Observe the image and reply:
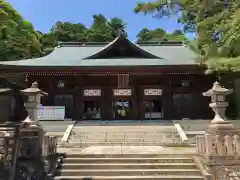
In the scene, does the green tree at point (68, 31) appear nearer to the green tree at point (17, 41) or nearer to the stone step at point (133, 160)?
the green tree at point (17, 41)

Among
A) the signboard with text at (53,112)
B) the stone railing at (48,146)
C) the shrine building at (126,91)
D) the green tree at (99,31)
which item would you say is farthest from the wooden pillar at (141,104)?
the green tree at (99,31)

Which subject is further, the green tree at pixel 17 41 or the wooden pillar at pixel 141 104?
the green tree at pixel 17 41

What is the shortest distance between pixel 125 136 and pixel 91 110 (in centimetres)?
622

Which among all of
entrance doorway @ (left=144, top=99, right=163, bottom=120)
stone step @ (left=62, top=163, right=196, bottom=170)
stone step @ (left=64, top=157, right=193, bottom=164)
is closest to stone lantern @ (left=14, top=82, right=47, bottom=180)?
stone step @ (left=62, top=163, right=196, bottom=170)

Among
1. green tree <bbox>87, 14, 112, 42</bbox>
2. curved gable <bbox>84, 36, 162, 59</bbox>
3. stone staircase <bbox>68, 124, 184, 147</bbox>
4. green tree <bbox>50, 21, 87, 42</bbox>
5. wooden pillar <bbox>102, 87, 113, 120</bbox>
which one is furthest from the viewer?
green tree <bbox>50, 21, 87, 42</bbox>

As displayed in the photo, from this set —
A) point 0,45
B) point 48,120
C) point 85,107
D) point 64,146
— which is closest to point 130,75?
point 85,107

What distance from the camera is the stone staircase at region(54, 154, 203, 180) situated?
25.3ft

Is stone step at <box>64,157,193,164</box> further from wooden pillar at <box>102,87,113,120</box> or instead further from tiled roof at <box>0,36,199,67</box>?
wooden pillar at <box>102,87,113,120</box>

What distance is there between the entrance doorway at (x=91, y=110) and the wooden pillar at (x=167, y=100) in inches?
178

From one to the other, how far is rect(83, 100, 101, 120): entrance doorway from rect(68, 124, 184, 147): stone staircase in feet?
11.0

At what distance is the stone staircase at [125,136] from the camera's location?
12.1m

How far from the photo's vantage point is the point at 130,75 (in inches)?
718

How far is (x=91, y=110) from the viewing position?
62.5ft

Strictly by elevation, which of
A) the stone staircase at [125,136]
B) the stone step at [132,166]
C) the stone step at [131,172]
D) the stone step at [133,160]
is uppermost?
the stone staircase at [125,136]
